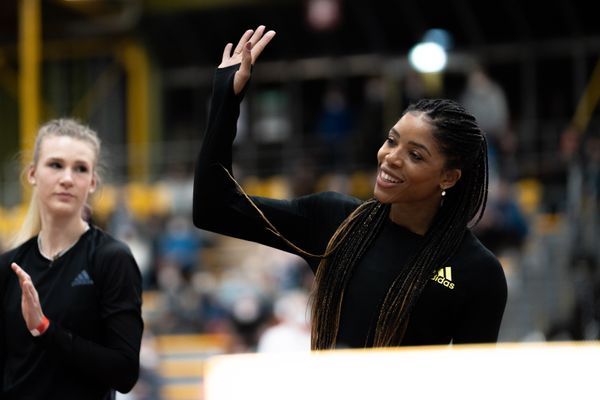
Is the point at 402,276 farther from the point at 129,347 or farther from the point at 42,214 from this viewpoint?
the point at 42,214

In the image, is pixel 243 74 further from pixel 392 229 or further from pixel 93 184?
pixel 93 184

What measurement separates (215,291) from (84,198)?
1041cm

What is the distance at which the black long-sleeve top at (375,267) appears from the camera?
3652mm

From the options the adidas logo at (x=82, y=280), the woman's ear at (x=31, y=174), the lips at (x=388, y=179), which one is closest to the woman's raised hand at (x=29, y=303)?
the adidas logo at (x=82, y=280)

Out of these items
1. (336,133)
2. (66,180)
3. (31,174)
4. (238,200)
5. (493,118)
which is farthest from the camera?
(336,133)

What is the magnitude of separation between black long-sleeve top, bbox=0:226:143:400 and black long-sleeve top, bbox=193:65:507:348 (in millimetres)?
497

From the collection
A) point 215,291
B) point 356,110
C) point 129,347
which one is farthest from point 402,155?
point 356,110

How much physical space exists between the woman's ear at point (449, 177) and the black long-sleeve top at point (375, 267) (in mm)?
173

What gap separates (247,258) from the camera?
16.6 m

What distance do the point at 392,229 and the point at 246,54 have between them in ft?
2.44

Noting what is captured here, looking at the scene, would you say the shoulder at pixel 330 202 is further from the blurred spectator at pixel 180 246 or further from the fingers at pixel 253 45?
the blurred spectator at pixel 180 246

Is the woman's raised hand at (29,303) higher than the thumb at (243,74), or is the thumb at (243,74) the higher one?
the thumb at (243,74)

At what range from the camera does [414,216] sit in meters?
3.82

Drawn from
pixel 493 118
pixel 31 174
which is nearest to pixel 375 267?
pixel 31 174
